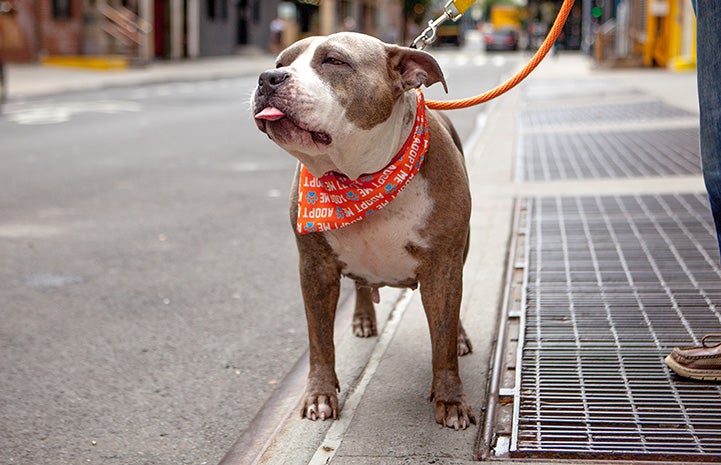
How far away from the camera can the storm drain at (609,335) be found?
2953 millimetres

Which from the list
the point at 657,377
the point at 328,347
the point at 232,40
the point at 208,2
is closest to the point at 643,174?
the point at 657,377

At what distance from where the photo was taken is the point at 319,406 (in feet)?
10.7

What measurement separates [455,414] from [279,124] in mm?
1099

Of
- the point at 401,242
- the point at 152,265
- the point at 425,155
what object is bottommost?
the point at 152,265

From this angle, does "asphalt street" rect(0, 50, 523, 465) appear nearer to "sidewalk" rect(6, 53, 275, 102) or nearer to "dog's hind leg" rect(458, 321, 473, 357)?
"dog's hind leg" rect(458, 321, 473, 357)

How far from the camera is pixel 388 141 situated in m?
3.06

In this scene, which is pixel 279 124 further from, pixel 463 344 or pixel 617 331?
pixel 617 331

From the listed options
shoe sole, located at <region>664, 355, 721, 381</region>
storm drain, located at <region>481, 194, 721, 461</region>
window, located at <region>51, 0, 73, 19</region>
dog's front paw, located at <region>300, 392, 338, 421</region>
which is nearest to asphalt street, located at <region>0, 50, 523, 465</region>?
dog's front paw, located at <region>300, 392, 338, 421</region>

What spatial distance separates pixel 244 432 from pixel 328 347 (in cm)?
40

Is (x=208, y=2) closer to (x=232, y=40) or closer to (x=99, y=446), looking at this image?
(x=232, y=40)

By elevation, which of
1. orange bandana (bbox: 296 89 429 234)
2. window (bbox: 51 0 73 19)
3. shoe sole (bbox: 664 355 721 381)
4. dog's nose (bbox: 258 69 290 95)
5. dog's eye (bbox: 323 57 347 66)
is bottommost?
shoe sole (bbox: 664 355 721 381)

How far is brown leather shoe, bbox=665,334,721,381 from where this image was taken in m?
Answer: 3.38

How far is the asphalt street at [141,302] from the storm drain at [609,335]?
990mm

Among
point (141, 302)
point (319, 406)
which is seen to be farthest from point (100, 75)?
point (319, 406)
